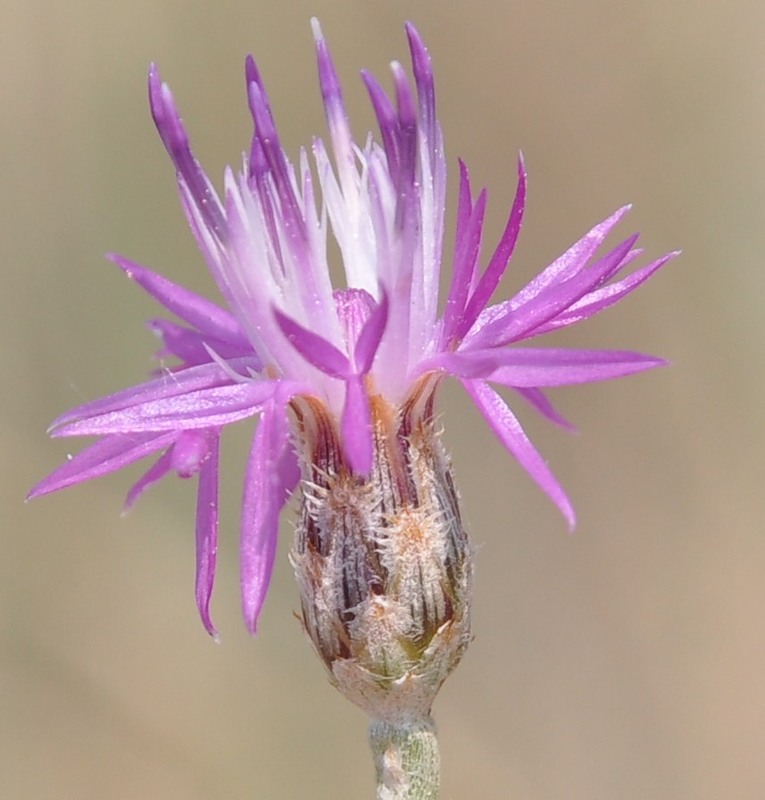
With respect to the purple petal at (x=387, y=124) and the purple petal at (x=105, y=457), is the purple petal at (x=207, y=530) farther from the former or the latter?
the purple petal at (x=387, y=124)

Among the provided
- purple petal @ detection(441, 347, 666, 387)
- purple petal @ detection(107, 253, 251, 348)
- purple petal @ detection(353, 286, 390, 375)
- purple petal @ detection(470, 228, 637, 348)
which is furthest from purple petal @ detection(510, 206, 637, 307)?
purple petal @ detection(107, 253, 251, 348)

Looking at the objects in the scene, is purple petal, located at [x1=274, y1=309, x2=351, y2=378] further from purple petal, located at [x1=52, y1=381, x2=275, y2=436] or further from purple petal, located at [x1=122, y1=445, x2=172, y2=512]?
purple petal, located at [x1=122, y1=445, x2=172, y2=512]

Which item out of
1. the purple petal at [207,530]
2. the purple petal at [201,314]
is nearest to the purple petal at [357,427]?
the purple petal at [207,530]

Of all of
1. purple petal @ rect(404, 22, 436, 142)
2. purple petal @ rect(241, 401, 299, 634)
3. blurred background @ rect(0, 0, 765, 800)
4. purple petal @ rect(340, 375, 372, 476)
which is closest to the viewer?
purple petal @ rect(340, 375, 372, 476)

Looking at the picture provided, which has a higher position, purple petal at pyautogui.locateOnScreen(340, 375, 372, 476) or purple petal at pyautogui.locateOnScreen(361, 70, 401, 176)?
purple petal at pyautogui.locateOnScreen(361, 70, 401, 176)

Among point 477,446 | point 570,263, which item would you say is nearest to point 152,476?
point 570,263

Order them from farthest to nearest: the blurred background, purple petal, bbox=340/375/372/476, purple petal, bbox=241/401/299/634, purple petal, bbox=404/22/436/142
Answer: the blurred background
purple petal, bbox=404/22/436/142
purple petal, bbox=241/401/299/634
purple petal, bbox=340/375/372/476

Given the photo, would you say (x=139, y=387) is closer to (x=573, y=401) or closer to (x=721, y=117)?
(x=573, y=401)

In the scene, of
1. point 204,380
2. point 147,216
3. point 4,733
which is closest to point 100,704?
point 4,733
